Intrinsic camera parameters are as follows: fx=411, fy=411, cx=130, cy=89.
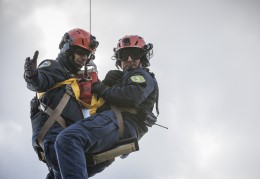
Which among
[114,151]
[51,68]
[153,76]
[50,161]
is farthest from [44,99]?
[153,76]

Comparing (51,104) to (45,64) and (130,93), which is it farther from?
(130,93)

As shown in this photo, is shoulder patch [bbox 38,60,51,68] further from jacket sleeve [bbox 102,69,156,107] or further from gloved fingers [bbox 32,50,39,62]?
jacket sleeve [bbox 102,69,156,107]

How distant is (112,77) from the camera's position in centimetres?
775

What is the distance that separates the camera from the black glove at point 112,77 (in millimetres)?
7742

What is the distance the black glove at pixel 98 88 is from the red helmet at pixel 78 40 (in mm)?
856

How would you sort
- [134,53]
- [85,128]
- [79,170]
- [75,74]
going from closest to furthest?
[79,170] < [85,128] < [75,74] < [134,53]

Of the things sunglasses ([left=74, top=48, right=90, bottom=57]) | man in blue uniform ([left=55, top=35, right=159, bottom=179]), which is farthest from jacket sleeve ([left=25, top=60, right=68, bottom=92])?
man in blue uniform ([left=55, top=35, right=159, bottom=179])

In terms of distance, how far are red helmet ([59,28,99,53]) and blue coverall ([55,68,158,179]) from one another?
0.84 meters

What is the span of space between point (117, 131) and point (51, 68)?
158 centimetres

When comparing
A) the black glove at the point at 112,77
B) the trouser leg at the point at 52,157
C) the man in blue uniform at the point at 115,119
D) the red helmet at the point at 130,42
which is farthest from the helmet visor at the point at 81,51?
the trouser leg at the point at 52,157

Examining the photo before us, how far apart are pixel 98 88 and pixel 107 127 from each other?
2.66ft

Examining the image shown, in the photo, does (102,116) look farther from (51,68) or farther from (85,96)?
(51,68)

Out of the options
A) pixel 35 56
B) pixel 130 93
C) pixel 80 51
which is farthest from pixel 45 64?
pixel 130 93

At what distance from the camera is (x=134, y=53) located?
27.9 ft
